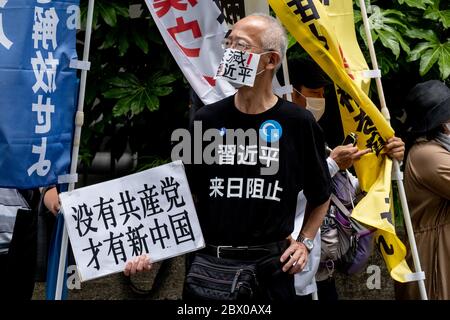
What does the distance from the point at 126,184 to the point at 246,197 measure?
60cm

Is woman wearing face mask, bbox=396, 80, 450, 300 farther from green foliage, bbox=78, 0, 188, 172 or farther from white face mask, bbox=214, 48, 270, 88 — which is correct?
green foliage, bbox=78, 0, 188, 172

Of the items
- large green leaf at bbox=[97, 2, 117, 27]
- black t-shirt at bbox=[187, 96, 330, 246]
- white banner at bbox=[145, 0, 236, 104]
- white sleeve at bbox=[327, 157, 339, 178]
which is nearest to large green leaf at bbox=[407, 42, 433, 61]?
white sleeve at bbox=[327, 157, 339, 178]

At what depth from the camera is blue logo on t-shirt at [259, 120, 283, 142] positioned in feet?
13.6

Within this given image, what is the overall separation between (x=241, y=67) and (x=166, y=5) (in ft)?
3.26

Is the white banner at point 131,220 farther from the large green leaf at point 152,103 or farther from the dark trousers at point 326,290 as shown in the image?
the large green leaf at point 152,103

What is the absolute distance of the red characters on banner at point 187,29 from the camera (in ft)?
16.3

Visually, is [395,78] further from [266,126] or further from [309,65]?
[266,126]

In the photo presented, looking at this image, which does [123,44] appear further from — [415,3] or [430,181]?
[430,181]

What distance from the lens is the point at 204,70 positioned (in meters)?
4.99

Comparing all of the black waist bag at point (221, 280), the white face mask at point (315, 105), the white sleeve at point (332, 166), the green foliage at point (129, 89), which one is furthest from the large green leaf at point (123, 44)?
the black waist bag at point (221, 280)

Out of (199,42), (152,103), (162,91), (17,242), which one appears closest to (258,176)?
(199,42)

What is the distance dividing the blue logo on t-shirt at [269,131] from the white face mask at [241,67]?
20cm

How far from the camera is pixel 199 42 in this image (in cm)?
500

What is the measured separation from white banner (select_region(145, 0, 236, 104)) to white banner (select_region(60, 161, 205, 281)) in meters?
0.83
